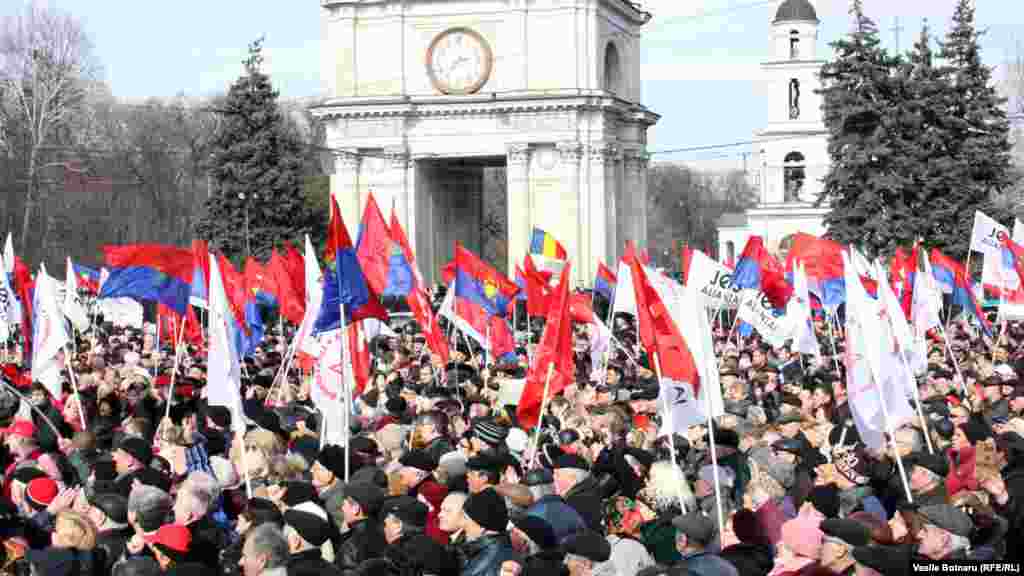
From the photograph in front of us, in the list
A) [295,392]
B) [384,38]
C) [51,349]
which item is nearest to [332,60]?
[384,38]

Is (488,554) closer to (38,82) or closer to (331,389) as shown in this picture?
(331,389)

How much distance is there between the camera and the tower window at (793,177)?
86000 millimetres

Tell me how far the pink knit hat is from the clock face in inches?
1977

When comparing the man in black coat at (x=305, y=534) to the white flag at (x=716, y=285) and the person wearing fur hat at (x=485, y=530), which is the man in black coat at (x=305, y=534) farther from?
the white flag at (x=716, y=285)

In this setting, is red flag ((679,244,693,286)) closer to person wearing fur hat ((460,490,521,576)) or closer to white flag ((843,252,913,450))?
white flag ((843,252,913,450))

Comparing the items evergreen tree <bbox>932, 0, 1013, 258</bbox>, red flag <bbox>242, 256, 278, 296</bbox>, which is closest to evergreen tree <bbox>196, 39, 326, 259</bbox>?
evergreen tree <bbox>932, 0, 1013, 258</bbox>

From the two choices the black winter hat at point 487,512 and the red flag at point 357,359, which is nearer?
the black winter hat at point 487,512

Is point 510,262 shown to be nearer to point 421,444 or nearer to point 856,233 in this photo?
point 856,233

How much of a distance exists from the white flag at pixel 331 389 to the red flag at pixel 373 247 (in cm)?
459

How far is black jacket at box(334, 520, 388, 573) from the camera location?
30.3 ft

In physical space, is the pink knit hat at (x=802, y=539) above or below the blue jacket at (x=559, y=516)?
above

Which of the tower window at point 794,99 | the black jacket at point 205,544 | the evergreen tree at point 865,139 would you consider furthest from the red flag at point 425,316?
the tower window at point 794,99

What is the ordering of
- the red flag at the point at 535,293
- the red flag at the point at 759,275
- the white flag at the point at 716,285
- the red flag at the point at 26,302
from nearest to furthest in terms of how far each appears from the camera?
the red flag at the point at 26,302
the white flag at the point at 716,285
the red flag at the point at 759,275
the red flag at the point at 535,293

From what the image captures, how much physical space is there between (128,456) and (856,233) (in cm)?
3808
